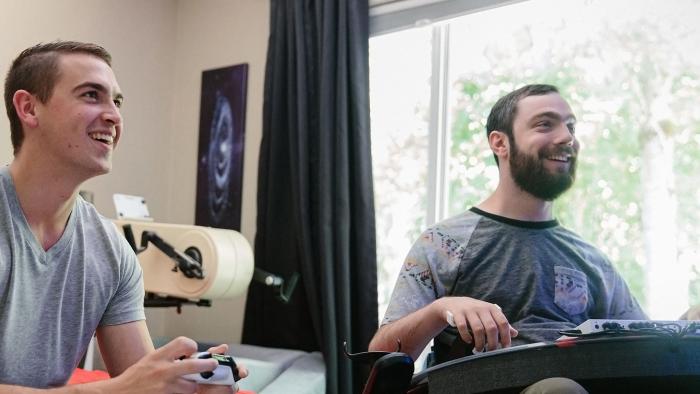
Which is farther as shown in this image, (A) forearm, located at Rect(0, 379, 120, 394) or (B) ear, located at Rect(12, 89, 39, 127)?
(B) ear, located at Rect(12, 89, 39, 127)

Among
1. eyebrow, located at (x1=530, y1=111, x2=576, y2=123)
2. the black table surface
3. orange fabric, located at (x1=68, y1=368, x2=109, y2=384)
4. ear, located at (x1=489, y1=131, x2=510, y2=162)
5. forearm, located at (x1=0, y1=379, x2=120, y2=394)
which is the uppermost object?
eyebrow, located at (x1=530, y1=111, x2=576, y2=123)

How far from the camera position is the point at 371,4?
8.74 feet

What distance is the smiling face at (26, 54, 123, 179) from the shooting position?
123cm

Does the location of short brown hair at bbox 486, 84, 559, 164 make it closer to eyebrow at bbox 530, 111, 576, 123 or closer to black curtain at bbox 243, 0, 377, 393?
eyebrow at bbox 530, 111, 576, 123

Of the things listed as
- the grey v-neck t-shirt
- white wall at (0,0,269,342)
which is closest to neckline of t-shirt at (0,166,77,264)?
the grey v-neck t-shirt

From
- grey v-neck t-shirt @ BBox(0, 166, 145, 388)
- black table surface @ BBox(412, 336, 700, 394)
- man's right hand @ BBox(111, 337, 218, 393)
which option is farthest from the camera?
grey v-neck t-shirt @ BBox(0, 166, 145, 388)

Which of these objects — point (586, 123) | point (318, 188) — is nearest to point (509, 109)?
point (586, 123)

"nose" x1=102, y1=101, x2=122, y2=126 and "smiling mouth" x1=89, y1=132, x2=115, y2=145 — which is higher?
"nose" x1=102, y1=101, x2=122, y2=126

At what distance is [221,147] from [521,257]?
6.32 feet

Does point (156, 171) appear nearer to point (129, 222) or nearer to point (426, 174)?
point (129, 222)

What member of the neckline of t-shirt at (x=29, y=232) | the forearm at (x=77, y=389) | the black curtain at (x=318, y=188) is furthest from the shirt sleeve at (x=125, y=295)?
the black curtain at (x=318, y=188)

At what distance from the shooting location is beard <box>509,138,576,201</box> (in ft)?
4.87

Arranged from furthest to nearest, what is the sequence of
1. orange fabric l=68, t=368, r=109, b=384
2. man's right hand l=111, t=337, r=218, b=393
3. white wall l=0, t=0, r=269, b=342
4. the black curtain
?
white wall l=0, t=0, r=269, b=342 < the black curtain < orange fabric l=68, t=368, r=109, b=384 < man's right hand l=111, t=337, r=218, b=393

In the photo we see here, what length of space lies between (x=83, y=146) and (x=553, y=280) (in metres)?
1.03
